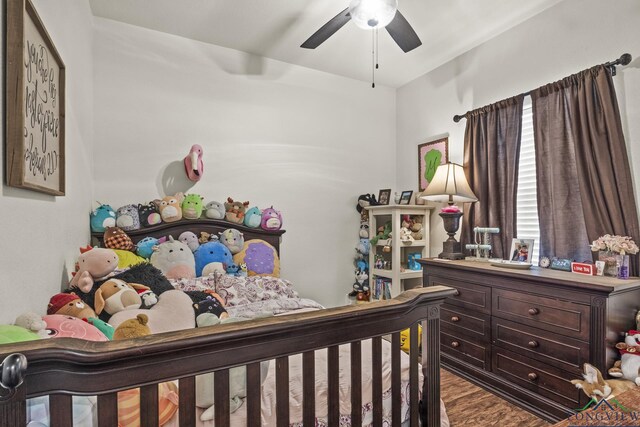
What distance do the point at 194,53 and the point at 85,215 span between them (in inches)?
64.6

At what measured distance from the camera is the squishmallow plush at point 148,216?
2557mm

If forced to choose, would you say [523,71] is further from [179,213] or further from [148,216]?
[148,216]

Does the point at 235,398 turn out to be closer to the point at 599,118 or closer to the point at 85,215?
the point at 85,215

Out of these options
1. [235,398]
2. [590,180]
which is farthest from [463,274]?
[235,398]

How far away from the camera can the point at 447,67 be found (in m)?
3.15

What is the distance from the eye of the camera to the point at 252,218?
2.93 m

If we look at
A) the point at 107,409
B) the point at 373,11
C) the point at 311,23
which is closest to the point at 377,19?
the point at 373,11

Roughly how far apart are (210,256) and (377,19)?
79.0 inches

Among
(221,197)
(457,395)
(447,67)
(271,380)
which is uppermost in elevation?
(447,67)

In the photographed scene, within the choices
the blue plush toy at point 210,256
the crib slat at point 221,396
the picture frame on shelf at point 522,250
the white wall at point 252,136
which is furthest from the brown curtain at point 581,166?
the blue plush toy at point 210,256

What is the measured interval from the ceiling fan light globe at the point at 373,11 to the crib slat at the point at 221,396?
6.17 feet

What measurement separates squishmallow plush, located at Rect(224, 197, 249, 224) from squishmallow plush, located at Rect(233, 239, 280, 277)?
0.22m

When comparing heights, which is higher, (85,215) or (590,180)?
(590,180)

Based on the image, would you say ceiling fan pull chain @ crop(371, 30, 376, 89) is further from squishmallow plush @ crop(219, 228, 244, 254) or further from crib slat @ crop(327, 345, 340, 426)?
crib slat @ crop(327, 345, 340, 426)
